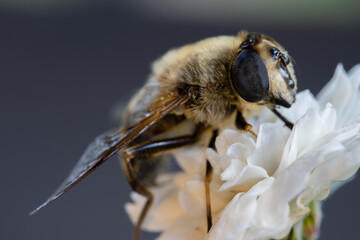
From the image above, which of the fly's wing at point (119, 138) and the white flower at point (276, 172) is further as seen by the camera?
→ the fly's wing at point (119, 138)

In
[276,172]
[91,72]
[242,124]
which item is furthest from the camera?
[91,72]

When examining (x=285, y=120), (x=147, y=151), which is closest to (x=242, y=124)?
(x=285, y=120)

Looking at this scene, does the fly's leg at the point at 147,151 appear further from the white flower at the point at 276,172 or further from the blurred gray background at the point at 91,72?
the blurred gray background at the point at 91,72

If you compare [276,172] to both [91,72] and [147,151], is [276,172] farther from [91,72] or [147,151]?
[91,72]

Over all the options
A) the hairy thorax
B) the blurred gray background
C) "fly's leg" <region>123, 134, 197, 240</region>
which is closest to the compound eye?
the hairy thorax

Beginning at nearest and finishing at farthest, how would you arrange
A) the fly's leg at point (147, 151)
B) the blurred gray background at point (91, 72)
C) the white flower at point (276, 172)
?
the white flower at point (276, 172)
the fly's leg at point (147, 151)
the blurred gray background at point (91, 72)

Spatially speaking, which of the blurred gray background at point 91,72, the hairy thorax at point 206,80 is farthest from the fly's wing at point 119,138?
the blurred gray background at point 91,72
